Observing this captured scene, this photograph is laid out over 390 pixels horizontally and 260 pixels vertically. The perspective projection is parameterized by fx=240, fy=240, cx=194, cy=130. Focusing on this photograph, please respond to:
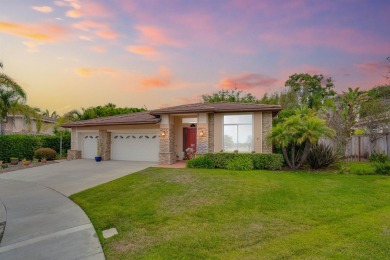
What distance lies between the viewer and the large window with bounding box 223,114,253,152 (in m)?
15.0

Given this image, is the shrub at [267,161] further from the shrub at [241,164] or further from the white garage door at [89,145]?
the white garage door at [89,145]

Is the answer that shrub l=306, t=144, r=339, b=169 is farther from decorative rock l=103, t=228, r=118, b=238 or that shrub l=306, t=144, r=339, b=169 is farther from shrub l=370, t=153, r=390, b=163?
decorative rock l=103, t=228, r=118, b=238

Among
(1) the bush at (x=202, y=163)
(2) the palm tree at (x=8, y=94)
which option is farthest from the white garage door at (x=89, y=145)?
(1) the bush at (x=202, y=163)

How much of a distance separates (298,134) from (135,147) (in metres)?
11.9

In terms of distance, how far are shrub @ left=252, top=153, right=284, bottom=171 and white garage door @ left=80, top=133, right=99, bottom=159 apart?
13451 mm

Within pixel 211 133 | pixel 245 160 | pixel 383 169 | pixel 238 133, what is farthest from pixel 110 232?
pixel 383 169

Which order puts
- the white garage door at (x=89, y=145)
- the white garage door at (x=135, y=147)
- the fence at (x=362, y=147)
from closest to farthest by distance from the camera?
the fence at (x=362, y=147) < the white garage door at (x=135, y=147) < the white garage door at (x=89, y=145)

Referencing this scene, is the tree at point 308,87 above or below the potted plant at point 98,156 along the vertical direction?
above

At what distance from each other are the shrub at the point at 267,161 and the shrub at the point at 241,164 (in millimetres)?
358

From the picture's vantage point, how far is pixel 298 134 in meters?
12.7

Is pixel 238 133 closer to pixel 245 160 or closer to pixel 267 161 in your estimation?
pixel 245 160

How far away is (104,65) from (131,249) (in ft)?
44.6

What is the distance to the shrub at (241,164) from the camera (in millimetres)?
13060

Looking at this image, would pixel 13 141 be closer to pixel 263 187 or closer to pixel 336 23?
pixel 263 187
